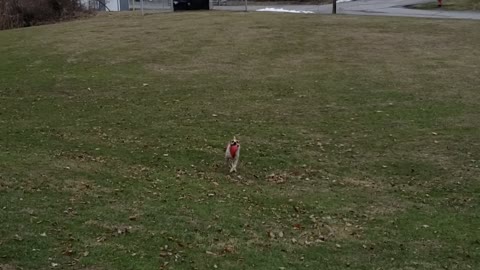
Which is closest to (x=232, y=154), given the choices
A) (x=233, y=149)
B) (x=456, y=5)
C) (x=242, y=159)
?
(x=233, y=149)

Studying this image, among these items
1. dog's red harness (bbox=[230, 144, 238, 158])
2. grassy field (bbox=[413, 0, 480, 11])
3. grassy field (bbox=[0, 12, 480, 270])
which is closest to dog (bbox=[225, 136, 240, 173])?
dog's red harness (bbox=[230, 144, 238, 158])

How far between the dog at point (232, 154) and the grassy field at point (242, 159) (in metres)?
0.17

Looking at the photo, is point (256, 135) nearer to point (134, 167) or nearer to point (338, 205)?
point (134, 167)

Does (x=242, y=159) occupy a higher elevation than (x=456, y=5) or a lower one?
lower

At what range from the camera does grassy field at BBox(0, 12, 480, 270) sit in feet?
19.5

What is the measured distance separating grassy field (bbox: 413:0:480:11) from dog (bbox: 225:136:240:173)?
90.7ft

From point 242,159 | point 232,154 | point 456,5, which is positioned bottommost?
point 242,159

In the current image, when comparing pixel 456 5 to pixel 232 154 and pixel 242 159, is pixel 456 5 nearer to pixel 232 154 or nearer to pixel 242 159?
pixel 242 159

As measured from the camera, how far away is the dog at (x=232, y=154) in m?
7.90

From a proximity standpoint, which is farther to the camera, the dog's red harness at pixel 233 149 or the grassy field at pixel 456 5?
the grassy field at pixel 456 5

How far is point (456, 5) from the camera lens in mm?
34344

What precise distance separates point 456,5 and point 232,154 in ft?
98.4

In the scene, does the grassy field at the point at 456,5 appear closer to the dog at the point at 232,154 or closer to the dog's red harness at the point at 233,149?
the dog at the point at 232,154

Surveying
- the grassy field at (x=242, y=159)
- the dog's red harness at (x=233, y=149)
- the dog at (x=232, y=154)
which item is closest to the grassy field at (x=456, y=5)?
the grassy field at (x=242, y=159)
